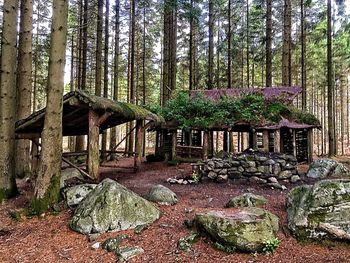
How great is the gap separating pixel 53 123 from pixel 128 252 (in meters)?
3.51

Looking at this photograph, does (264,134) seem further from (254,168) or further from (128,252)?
(128,252)

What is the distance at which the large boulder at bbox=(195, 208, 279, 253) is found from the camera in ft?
14.3

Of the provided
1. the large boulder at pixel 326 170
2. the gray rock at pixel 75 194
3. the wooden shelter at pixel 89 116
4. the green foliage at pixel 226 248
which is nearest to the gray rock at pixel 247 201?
the green foliage at pixel 226 248

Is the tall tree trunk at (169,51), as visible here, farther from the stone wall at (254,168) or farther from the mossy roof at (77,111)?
the stone wall at (254,168)

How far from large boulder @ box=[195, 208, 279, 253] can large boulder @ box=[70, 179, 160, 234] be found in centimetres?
124

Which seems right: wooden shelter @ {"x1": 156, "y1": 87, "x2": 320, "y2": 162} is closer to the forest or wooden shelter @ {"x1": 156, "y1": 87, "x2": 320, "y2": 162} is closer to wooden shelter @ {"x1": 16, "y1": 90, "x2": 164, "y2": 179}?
the forest

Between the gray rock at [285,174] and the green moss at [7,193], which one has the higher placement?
the gray rock at [285,174]

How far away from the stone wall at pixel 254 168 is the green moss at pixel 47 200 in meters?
5.21

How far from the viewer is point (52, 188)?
21.0ft

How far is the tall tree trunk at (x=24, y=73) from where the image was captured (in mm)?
9523

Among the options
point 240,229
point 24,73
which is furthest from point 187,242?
point 24,73

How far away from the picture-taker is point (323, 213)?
4820 mm

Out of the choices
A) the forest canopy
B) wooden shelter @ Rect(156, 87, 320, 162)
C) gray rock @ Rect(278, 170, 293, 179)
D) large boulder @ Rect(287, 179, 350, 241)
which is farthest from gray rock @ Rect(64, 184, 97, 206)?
wooden shelter @ Rect(156, 87, 320, 162)

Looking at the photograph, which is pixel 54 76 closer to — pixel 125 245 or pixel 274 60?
pixel 125 245
